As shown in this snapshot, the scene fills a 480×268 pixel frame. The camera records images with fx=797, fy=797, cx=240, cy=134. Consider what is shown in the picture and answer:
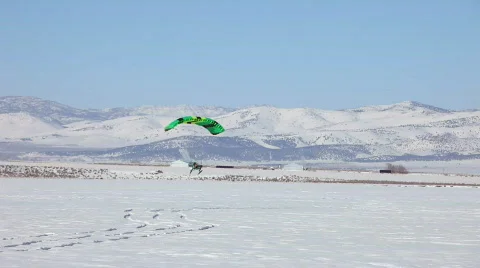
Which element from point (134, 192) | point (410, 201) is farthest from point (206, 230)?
point (134, 192)

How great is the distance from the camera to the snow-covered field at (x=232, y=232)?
14383mm

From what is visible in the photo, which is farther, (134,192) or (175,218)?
(134,192)

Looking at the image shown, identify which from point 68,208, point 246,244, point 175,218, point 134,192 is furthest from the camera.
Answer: point 134,192

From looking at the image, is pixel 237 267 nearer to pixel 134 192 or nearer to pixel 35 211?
pixel 35 211

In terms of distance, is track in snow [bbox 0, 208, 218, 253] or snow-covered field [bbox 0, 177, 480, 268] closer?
snow-covered field [bbox 0, 177, 480, 268]

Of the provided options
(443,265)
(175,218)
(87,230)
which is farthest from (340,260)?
(175,218)

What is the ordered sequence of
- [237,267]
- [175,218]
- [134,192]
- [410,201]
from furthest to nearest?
[134,192] → [410,201] → [175,218] → [237,267]

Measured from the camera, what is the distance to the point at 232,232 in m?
18.8

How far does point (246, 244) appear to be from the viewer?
16.5 m

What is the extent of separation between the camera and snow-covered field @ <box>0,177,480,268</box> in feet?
47.2

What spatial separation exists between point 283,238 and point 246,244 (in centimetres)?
146

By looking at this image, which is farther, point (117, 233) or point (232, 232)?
point (232, 232)

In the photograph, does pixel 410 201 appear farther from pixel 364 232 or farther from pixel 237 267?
pixel 237 267

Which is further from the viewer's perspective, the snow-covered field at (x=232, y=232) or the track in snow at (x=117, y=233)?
the track in snow at (x=117, y=233)
